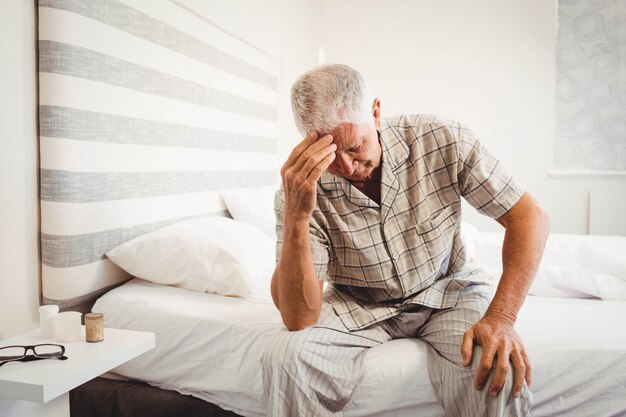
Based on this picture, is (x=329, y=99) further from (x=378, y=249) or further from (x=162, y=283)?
(x=162, y=283)

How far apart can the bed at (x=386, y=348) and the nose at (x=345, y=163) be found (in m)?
0.48

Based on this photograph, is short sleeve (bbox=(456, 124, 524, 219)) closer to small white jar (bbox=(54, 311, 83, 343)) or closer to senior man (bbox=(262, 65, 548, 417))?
senior man (bbox=(262, 65, 548, 417))

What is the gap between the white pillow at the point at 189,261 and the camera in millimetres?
1823

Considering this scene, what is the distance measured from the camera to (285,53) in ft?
11.5

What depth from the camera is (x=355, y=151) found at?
1440 millimetres

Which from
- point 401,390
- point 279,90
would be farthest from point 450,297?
point 279,90

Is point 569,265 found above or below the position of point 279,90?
below

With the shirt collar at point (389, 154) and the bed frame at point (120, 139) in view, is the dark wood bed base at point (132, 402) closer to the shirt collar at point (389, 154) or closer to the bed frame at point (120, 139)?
the bed frame at point (120, 139)

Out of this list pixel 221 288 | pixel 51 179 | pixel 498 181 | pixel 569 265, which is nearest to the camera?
pixel 498 181

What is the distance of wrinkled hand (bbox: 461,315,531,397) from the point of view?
45.8 inches

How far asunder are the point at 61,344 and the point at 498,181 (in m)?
1.20

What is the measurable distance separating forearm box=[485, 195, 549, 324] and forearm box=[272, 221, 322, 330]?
442 mm

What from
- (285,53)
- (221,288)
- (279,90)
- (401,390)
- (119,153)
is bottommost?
(401,390)

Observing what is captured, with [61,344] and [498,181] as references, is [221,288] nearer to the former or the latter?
[61,344]
